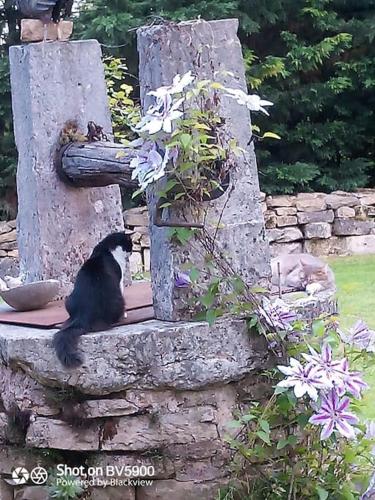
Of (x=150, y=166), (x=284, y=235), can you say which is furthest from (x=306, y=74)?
(x=150, y=166)

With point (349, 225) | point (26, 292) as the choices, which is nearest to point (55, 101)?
point (26, 292)

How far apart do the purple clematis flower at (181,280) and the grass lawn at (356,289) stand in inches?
79.3

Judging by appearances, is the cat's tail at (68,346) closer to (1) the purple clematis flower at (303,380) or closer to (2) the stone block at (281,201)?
(1) the purple clematis flower at (303,380)

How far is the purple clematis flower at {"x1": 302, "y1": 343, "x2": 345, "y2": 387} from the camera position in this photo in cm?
278

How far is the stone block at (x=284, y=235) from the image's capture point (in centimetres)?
980

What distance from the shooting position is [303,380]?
9.09 feet

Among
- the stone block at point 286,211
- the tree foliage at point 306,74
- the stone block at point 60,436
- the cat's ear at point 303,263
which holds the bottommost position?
the stone block at point 60,436

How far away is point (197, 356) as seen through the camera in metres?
3.07

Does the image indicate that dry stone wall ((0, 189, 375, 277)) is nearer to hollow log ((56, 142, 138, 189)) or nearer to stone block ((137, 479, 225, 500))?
hollow log ((56, 142, 138, 189))

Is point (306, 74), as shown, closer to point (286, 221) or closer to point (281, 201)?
point (281, 201)

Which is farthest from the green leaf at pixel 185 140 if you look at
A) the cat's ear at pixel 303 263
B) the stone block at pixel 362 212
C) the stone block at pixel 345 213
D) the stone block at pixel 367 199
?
the stone block at pixel 367 199

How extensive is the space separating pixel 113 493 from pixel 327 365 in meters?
0.92

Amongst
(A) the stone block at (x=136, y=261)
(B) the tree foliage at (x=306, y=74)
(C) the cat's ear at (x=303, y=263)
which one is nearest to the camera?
(C) the cat's ear at (x=303, y=263)

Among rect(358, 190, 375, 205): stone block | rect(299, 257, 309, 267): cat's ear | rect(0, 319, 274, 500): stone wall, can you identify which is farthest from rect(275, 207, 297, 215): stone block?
rect(0, 319, 274, 500): stone wall
